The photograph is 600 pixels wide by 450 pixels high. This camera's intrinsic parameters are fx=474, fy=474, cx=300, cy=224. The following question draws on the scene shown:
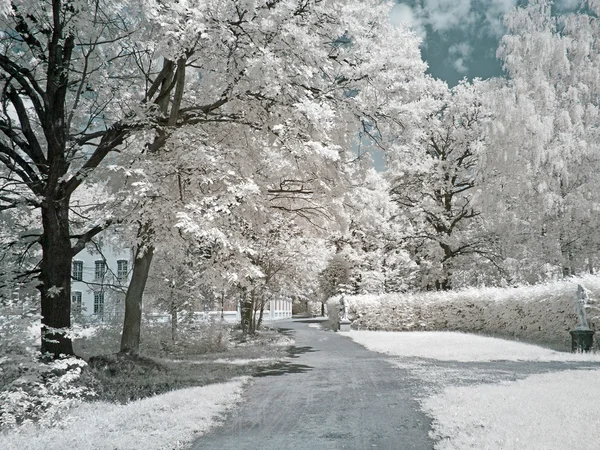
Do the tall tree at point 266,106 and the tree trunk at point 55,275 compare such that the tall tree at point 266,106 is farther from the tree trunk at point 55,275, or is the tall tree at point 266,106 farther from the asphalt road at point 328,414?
the asphalt road at point 328,414

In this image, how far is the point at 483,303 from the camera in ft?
67.2

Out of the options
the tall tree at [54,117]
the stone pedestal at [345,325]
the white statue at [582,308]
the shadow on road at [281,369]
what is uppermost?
the tall tree at [54,117]

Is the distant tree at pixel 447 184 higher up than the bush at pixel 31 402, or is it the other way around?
the distant tree at pixel 447 184

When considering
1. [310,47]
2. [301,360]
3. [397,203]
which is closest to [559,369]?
[301,360]

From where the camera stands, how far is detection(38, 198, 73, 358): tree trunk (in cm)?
917

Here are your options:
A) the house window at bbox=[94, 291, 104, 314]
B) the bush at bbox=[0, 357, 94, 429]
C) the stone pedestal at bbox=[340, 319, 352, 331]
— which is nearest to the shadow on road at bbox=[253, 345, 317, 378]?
the bush at bbox=[0, 357, 94, 429]

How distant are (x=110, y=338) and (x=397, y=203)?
55.3 ft

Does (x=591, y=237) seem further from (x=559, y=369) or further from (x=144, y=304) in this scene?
(x=144, y=304)

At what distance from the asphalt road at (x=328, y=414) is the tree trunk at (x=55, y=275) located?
12.9ft

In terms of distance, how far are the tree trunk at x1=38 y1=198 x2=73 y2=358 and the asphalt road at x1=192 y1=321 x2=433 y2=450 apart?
3.93m

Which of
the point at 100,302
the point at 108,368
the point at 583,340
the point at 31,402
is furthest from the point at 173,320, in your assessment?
the point at 100,302

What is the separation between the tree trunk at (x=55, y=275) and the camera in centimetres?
917

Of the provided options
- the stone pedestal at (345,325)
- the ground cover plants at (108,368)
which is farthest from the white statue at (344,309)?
the ground cover plants at (108,368)

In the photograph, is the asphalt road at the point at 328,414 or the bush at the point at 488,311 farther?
the bush at the point at 488,311
